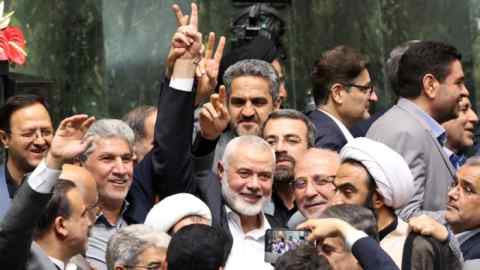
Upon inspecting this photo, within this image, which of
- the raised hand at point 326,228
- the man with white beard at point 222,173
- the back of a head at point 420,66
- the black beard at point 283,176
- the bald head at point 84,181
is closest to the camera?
the raised hand at point 326,228

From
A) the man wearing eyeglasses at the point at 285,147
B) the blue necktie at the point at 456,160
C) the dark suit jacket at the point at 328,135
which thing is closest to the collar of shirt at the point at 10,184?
the man wearing eyeglasses at the point at 285,147

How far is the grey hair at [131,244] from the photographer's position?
10305 millimetres

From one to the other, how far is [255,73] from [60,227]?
115 inches

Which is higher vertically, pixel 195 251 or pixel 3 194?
pixel 195 251

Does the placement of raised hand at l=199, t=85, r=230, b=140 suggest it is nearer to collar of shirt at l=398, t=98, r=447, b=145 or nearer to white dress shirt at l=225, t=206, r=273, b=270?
white dress shirt at l=225, t=206, r=273, b=270

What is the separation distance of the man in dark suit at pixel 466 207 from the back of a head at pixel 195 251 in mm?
2224

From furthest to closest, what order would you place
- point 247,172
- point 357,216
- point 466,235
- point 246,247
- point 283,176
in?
point 283,176, point 247,172, point 246,247, point 466,235, point 357,216

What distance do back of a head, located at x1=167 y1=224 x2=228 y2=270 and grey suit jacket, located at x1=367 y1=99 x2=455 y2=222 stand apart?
288cm

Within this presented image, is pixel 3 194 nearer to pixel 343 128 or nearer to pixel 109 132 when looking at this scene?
pixel 109 132

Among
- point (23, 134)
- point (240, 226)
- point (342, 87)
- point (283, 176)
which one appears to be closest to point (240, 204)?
point (240, 226)

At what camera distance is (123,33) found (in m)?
15.0

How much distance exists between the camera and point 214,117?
11.9 m

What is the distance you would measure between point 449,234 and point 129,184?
90.7 inches

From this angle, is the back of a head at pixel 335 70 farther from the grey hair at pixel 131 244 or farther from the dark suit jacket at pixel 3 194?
the grey hair at pixel 131 244
